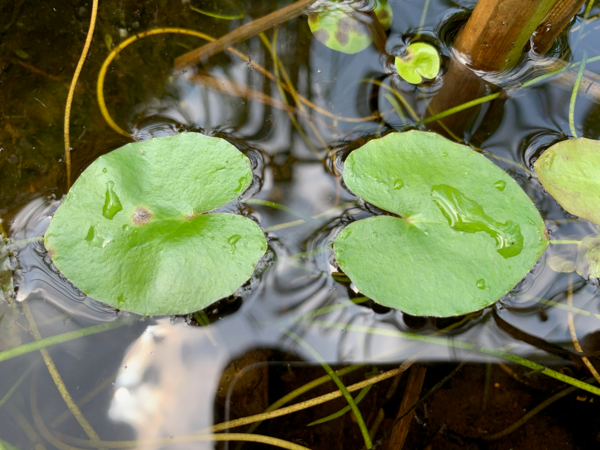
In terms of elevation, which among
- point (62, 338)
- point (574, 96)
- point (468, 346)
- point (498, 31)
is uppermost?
point (498, 31)

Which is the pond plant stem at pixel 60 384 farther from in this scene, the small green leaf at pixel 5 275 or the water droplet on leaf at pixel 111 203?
the water droplet on leaf at pixel 111 203

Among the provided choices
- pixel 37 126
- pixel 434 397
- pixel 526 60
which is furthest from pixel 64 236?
pixel 526 60

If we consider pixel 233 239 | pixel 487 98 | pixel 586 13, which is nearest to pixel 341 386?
pixel 233 239

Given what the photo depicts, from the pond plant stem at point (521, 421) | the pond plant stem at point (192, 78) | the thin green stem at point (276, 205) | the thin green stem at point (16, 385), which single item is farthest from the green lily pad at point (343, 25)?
the thin green stem at point (16, 385)

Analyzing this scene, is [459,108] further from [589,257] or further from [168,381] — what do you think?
[168,381]

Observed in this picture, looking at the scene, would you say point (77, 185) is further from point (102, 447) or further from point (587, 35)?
point (587, 35)

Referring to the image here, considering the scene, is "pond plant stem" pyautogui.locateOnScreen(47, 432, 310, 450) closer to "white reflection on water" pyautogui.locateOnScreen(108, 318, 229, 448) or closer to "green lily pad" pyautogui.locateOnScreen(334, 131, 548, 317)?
"white reflection on water" pyautogui.locateOnScreen(108, 318, 229, 448)
